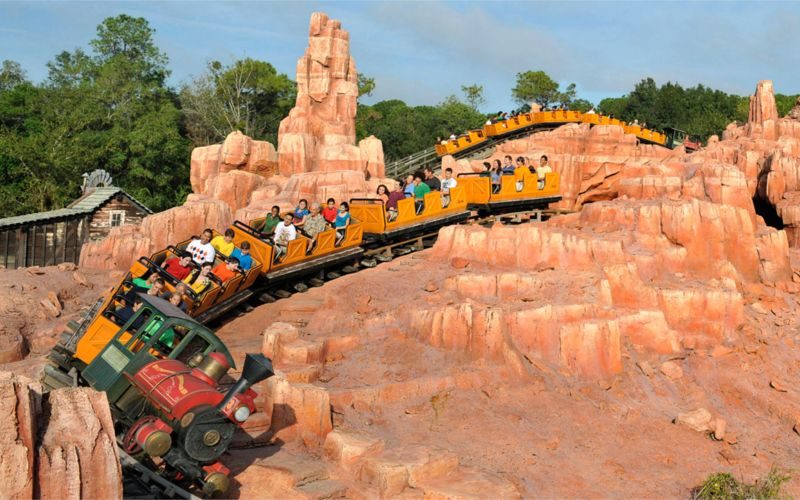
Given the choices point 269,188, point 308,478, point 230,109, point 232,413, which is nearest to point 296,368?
point 308,478

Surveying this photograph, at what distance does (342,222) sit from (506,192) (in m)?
5.41

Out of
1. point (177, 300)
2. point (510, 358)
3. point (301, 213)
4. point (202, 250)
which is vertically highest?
point (301, 213)

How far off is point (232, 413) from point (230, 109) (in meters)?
45.2

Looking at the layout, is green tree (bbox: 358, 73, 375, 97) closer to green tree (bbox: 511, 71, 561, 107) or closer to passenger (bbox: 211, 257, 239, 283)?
green tree (bbox: 511, 71, 561, 107)

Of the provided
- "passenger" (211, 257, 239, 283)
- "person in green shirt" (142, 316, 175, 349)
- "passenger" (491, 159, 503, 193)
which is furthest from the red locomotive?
"passenger" (491, 159, 503, 193)

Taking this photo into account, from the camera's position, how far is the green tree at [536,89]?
220ft

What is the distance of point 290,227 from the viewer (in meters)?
16.2

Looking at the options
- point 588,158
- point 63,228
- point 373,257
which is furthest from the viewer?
point 63,228

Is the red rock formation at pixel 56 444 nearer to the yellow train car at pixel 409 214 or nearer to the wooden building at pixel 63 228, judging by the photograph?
the yellow train car at pixel 409 214

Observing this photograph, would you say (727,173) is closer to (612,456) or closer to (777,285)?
(777,285)

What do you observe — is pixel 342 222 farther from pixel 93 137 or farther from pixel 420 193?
pixel 93 137

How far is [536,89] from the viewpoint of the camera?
6700 centimetres

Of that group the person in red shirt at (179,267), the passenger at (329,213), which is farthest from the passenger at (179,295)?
the passenger at (329,213)

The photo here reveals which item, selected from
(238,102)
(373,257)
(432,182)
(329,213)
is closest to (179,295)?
(329,213)
